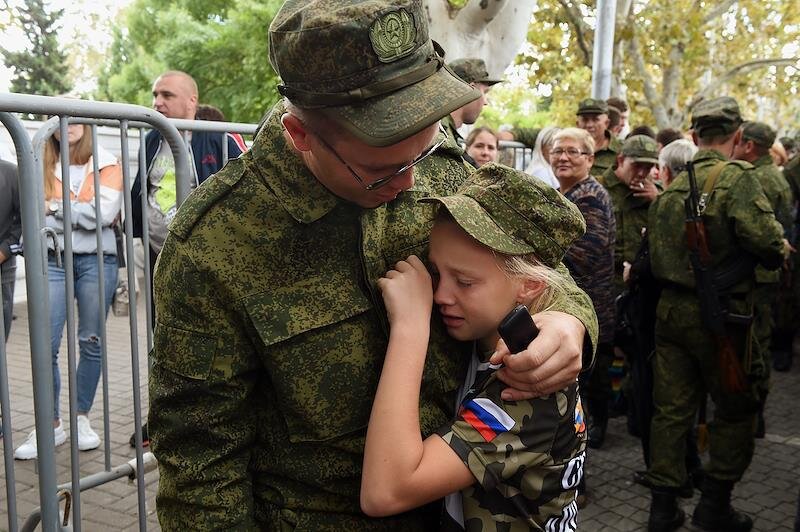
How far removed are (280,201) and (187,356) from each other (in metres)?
0.33

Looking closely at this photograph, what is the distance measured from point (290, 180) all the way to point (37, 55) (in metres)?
39.2

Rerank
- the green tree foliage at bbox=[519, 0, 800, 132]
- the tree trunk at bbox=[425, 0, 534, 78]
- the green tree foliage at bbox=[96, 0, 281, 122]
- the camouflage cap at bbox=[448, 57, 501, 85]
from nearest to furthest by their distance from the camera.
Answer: the camouflage cap at bbox=[448, 57, 501, 85] → the tree trunk at bbox=[425, 0, 534, 78] → the green tree foliage at bbox=[519, 0, 800, 132] → the green tree foliage at bbox=[96, 0, 281, 122]

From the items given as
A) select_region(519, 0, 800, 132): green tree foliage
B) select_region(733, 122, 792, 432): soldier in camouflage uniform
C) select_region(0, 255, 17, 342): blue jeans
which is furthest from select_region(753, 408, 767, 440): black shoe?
select_region(519, 0, 800, 132): green tree foliage

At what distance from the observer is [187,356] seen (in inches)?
52.6

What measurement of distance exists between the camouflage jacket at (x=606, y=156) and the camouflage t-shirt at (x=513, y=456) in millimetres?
5061

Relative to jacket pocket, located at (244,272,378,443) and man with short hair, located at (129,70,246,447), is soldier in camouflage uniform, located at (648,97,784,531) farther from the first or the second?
jacket pocket, located at (244,272,378,443)

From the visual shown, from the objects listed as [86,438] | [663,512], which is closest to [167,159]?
[86,438]

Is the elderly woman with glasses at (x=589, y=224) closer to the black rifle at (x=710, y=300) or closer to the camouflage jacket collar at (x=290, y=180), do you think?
the black rifle at (x=710, y=300)

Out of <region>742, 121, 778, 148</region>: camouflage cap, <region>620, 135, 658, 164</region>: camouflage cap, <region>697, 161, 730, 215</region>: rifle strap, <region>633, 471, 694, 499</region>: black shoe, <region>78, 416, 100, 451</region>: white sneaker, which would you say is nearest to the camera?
<region>697, 161, 730, 215</region>: rifle strap

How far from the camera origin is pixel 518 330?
1.38 m

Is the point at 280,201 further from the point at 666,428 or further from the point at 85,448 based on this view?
the point at 85,448

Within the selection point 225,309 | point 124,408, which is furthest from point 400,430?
point 124,408

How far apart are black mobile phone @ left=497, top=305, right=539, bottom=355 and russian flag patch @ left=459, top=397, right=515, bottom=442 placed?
0.13 m

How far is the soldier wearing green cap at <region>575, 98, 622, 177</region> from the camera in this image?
21.0 feet
